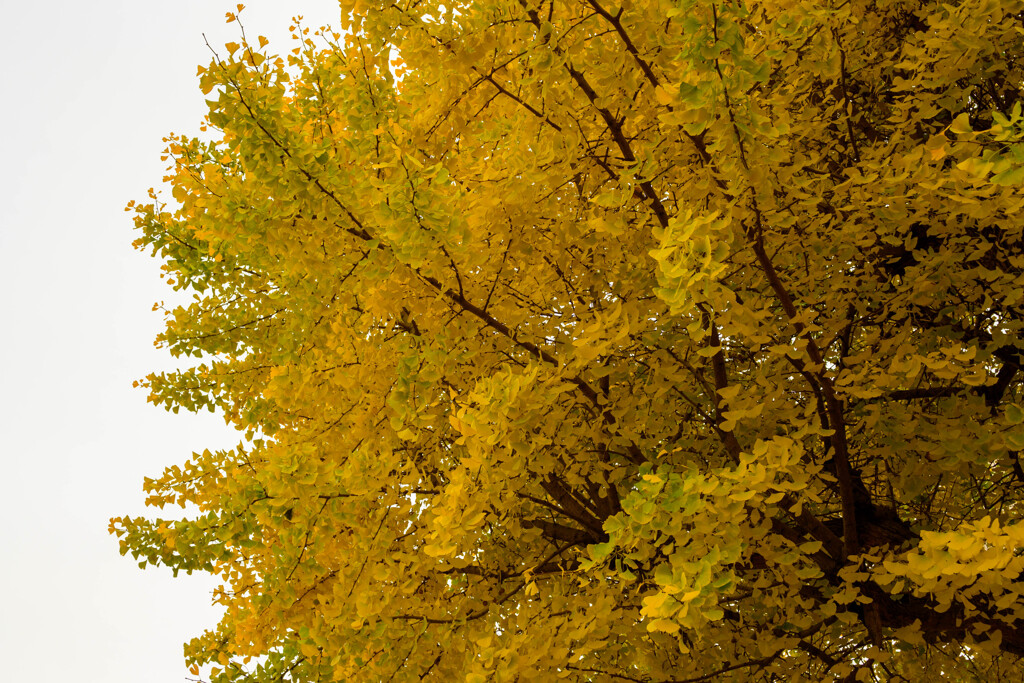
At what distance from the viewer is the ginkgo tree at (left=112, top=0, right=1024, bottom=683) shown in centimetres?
227

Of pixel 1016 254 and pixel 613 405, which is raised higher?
pixel 1016 254

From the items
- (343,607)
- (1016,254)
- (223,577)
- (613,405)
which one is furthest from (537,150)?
(223,577)

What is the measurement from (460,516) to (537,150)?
1.29 metres

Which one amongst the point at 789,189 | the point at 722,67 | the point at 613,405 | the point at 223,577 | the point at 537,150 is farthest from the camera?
the point at 223,577

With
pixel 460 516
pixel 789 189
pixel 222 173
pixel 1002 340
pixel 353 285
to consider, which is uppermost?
pixel 222 173

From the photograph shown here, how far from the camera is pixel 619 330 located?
2504 millimetres

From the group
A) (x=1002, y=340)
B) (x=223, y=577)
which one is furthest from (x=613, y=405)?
(x=223, y=577)

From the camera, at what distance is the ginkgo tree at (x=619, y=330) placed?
227 cm

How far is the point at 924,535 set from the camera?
2037 mm

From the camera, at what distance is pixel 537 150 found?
266 centimetres

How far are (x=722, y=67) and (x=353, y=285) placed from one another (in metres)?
1.50

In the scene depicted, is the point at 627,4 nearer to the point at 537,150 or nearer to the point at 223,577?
the point at 537,150

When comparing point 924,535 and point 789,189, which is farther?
point 789,189

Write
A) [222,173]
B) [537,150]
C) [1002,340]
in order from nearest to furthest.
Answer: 1. [537,150]
2. [1002,340]
3. [222,173]
